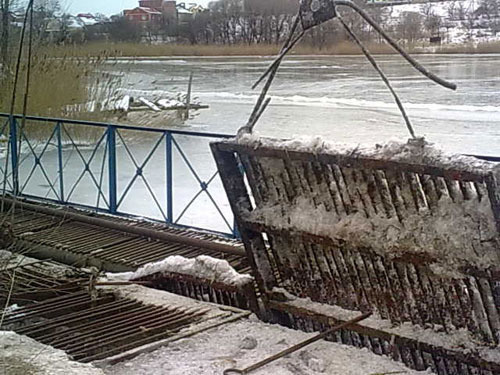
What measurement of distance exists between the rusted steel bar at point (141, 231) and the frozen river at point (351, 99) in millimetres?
2801

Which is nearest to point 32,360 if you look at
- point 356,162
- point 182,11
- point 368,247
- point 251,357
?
point 251,357

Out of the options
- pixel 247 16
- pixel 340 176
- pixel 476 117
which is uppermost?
pixel 247 16

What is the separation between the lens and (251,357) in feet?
11.9

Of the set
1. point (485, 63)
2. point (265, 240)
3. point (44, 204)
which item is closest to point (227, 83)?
point (485, 63)

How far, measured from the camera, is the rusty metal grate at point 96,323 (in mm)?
3826

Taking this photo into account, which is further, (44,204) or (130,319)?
(44,204)

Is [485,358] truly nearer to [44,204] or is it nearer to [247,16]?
[44,204]

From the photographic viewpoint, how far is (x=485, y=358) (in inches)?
126

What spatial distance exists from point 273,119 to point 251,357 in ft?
39.3

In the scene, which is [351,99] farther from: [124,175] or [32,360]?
[32,360]

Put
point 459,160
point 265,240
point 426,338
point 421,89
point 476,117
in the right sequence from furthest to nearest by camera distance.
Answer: point 421,89
point 476,117
point 265,240
point 426,338
point 459,160

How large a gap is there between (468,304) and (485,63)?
91.5 feet

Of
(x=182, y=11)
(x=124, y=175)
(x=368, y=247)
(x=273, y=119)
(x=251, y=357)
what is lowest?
(x=124, y=175)

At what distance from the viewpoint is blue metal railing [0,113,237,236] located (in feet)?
21.7
